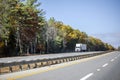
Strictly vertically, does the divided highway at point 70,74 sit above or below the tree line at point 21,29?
below

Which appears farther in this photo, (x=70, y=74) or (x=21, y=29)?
(x=21, y=29)

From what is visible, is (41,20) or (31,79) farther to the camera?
(41,20)

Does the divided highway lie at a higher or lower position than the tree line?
lower

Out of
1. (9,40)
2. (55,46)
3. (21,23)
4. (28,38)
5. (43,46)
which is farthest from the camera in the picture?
(55,46)

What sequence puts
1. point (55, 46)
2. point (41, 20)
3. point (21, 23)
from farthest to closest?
point (55, 46) < point (41, 20) < point (21, 23)

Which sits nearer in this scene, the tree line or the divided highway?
the divided highway

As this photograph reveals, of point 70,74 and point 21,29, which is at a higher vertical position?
point 21,29

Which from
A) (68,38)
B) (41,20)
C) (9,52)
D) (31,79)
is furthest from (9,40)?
(68,38)

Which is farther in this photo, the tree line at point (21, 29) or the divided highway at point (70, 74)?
the tree line at point (21, 29)

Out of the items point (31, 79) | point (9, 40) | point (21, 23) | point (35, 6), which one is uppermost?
point (35, 6)

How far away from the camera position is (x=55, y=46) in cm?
10175

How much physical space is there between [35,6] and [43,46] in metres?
17.1

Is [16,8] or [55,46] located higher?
[16,8]

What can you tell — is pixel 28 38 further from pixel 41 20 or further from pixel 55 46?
pixel 55 46
